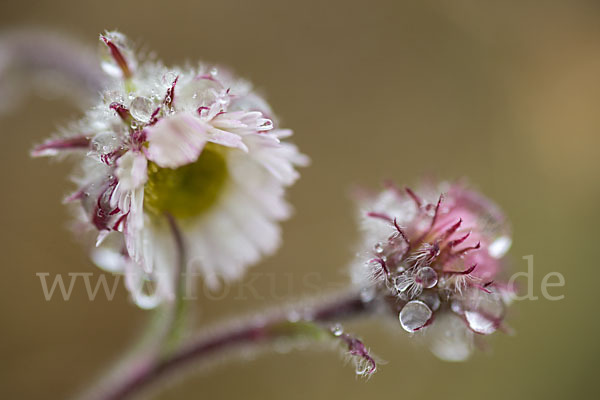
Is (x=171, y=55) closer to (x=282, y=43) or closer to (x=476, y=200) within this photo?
(x=282, y=43)

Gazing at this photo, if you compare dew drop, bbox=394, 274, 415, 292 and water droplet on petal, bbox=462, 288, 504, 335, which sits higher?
dew drop, bbox=394, 274, 415, 292

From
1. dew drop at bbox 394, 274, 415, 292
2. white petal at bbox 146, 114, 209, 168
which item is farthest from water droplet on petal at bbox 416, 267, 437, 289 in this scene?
white petal at bbox 146, 114, 209, 168

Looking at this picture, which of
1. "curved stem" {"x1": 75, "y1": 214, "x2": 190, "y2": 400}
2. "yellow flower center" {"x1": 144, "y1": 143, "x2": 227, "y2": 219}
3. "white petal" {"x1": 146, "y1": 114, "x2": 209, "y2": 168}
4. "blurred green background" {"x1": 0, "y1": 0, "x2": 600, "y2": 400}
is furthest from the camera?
"blurred green background" {"x1": 0, "y1": 0, "x2": 600, "y2": 400}

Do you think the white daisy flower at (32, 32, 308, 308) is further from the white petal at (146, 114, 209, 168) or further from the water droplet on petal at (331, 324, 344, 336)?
the water droplet on petal at (331, 324, 344, 336)

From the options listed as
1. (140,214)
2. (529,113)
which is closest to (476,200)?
(140,214)

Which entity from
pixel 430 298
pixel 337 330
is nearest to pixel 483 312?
pixel 430 298

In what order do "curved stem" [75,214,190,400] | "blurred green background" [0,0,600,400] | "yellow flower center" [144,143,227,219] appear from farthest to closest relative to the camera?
"blurred green background" [0,0,600,400] → "curved stem" [75,214,190,400] → "yellow flower center" [144,143,227,219]

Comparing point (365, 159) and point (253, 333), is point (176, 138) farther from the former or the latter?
point (365, 159)

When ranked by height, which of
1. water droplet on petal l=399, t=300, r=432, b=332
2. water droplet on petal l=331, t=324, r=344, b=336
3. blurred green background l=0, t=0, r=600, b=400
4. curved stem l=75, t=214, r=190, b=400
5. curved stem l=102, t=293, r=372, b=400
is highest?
blurred green background l=0, t=0, r=600, b=400
